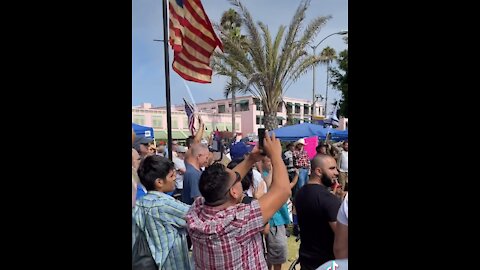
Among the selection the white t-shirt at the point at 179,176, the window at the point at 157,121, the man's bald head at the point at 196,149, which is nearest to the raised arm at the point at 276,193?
the man's bald head at the point at 196,149

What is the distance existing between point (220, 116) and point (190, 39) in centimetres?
4461

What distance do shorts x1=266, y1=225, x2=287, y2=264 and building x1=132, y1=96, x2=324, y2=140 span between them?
906 inches

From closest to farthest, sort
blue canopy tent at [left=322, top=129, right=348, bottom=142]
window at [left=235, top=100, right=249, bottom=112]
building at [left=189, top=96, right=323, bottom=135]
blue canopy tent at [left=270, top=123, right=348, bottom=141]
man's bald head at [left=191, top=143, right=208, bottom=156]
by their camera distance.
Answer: man's bald head at [left=191, top=143, right=208, bottom=156] → blue canopy tent at [left=270, top=123, right=348, bottom=141] → blue canopy tent at [left=322, top=129, right=348, bottom=142] → building at [left=189, top=96, right=323, bottom=135] → window at [left=235, top=100, right=249, bottom=112]

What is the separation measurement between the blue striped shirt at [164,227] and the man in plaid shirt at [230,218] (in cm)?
13

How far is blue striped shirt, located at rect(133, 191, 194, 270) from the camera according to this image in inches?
96.0

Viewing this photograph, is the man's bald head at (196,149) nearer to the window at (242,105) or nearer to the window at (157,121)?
the window at (157,121)

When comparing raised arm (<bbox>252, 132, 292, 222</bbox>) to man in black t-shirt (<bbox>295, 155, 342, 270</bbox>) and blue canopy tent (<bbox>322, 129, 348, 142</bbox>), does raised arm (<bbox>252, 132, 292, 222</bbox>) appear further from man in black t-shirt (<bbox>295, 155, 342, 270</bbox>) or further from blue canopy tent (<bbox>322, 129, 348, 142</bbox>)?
blue canopy tent (<bbox>322, 129, 348, 142</bbox>)

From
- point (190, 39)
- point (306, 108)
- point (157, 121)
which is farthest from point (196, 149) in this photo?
point (306, 108)

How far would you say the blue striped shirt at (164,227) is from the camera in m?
2.44

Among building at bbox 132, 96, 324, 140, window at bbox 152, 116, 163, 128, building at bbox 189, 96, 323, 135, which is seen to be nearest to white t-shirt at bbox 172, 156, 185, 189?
building at bbox 132, 96, 324, 140
